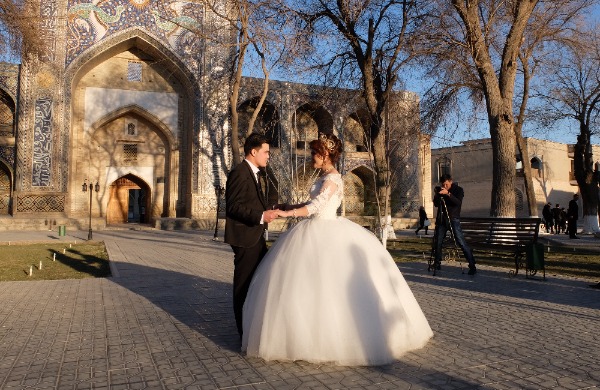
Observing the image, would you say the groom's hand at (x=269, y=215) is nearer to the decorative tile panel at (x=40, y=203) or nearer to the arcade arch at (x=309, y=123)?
the decorative tile panel at (x=40, y=203)

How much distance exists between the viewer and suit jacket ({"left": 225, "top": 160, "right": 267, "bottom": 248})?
11.4ft

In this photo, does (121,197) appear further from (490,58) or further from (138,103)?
(490,58)

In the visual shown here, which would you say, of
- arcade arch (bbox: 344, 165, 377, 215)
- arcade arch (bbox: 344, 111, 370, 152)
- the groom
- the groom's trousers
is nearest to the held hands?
the groom

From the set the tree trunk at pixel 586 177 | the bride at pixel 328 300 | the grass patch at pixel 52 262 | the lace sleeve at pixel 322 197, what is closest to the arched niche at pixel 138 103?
the grass patch at pixel 52 262

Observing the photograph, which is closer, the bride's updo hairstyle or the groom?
the groom

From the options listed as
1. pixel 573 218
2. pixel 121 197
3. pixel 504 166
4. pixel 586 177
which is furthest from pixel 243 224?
pixel 121 197

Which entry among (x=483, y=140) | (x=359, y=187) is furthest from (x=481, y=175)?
(x=359, y=187)

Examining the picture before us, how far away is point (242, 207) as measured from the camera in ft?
11.3

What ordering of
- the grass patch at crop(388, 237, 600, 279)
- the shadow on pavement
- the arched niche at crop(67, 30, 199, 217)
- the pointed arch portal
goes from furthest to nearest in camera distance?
1. the pointed arch portal
2. the arched niche at crop(67, 30, 199, 217)
3. the grass patch at crop(388, 237, 600, 279)
4. the shadow on pavement

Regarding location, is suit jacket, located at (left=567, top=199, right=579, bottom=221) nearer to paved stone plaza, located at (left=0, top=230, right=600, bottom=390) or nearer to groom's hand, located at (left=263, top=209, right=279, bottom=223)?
paved stone plaza, located at (left=0, top=230, right=600, bottom=390)

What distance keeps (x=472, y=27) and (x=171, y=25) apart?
15867mm

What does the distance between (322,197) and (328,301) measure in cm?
77

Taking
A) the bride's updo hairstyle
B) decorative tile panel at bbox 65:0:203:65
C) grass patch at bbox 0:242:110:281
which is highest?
decorative tile panel at bbox 65:0:203:65

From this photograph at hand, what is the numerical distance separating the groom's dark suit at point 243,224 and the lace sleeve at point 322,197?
1.17 feet
